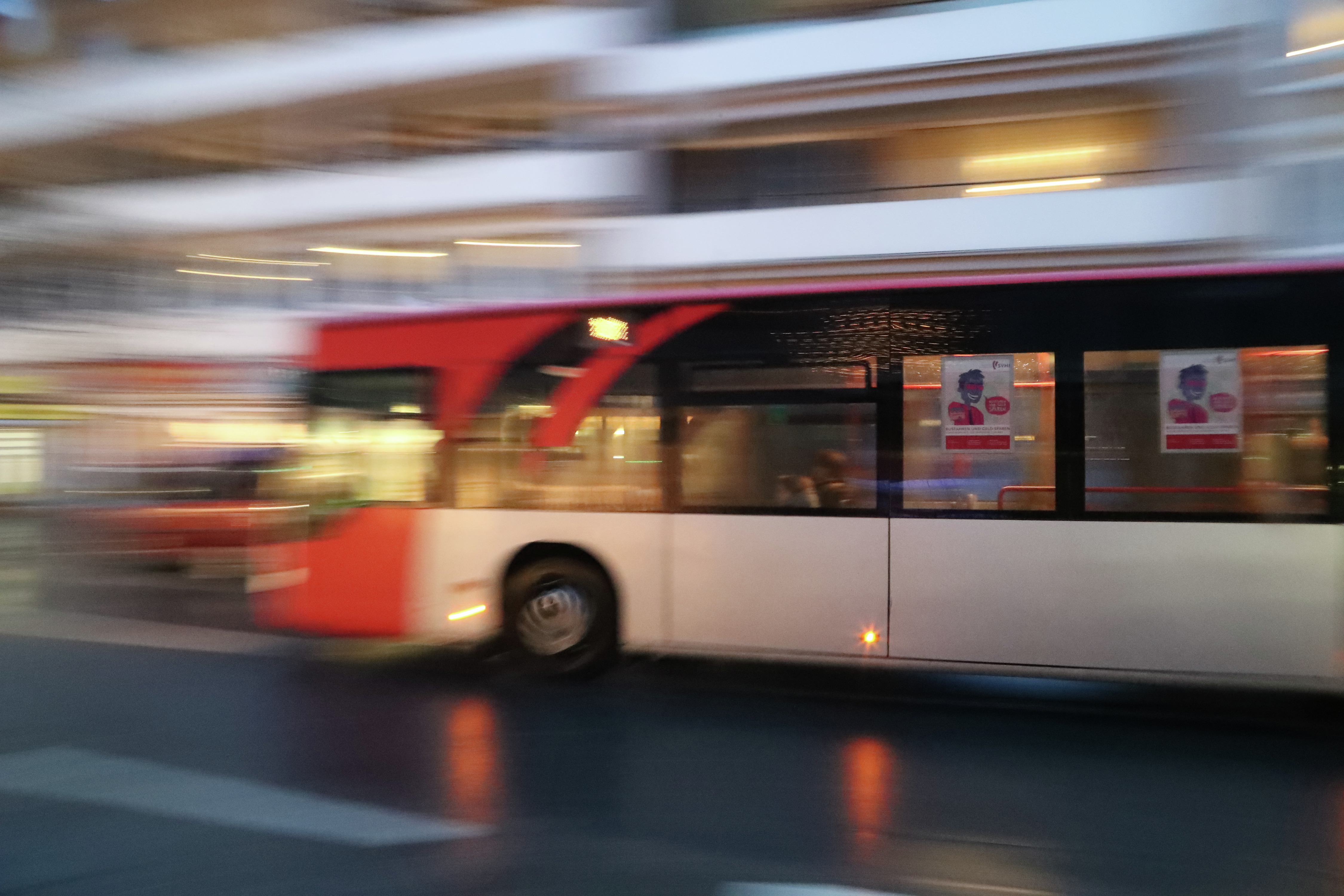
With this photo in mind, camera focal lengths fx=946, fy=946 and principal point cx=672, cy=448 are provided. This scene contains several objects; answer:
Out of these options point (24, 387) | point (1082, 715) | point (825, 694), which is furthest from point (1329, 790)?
point (24, 387)

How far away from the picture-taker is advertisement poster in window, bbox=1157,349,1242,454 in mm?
5637

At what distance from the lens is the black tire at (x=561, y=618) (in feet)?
22.2

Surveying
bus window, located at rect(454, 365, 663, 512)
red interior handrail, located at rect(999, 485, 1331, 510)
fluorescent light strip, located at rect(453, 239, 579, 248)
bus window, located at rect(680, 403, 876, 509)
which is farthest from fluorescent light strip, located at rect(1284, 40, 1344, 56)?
bus window, located at rect(454, 365, 663, 512)

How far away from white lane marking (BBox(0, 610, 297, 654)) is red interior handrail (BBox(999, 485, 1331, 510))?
599 cm

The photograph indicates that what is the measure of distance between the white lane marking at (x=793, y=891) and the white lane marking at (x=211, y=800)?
118 cm

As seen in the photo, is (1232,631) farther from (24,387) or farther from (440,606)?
(24,387)

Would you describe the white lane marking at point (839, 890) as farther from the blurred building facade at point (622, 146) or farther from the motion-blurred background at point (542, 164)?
the blurred building facade at point (622, 146)

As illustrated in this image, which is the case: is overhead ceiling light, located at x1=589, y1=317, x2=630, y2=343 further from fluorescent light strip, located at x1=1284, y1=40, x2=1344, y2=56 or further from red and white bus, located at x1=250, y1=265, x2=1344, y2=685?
fluorescent light strip, located at x1=1284, y1=40, x2=1344, y2=56

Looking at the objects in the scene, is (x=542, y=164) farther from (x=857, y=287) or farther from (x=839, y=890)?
(x=839, y=890)

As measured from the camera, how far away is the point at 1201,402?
5.68 metres

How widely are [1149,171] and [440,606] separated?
14.9 metres

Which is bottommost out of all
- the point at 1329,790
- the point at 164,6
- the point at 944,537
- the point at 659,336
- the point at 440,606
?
the point at 1329,790

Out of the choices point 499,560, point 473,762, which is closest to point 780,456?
point 499,560

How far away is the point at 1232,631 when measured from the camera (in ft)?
18.5
